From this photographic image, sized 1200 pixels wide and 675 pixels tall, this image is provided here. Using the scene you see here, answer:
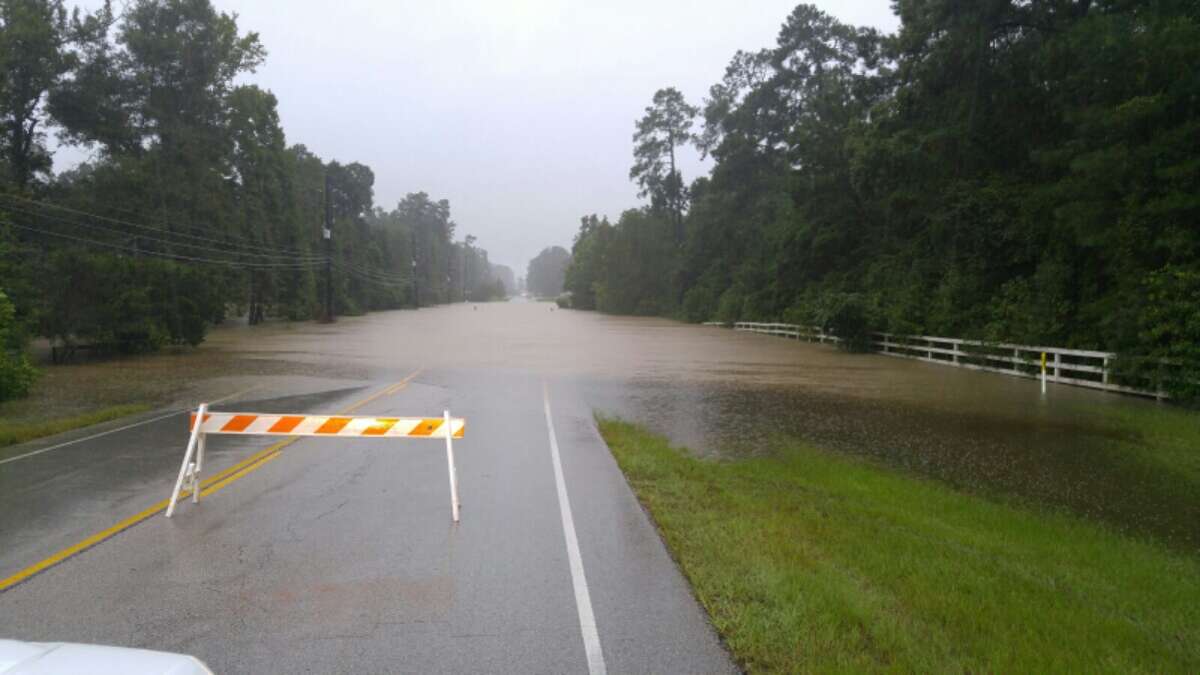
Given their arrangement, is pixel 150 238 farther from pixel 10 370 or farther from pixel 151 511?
pixel 151 511

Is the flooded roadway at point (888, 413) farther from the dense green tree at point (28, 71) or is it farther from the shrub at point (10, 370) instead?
the dense green tree at point (28, 71)

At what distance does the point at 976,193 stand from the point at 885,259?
38.4 feet

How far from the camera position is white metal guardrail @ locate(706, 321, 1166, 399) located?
19469mm

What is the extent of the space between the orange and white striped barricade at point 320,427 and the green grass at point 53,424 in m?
6.53

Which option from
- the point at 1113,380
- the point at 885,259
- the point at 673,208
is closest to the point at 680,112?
the point at 673,208

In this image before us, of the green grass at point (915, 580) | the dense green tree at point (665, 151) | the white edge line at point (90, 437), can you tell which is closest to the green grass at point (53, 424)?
the white edge line at point (90, 437)

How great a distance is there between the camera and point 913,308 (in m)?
30.7

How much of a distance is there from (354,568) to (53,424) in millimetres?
10900

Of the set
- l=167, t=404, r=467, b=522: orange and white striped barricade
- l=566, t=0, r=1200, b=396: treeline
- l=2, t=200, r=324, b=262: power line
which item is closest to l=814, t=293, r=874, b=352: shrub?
l=566, t=0, r=1200, b=396: treeline

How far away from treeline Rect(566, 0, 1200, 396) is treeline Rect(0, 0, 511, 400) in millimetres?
25985

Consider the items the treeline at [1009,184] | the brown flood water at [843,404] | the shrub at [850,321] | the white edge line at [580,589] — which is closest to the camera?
the white edge line at [580,589]

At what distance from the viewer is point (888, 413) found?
16.1m

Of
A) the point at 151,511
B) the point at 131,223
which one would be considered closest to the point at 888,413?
the point at 151,511

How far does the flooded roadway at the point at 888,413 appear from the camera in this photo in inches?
384
